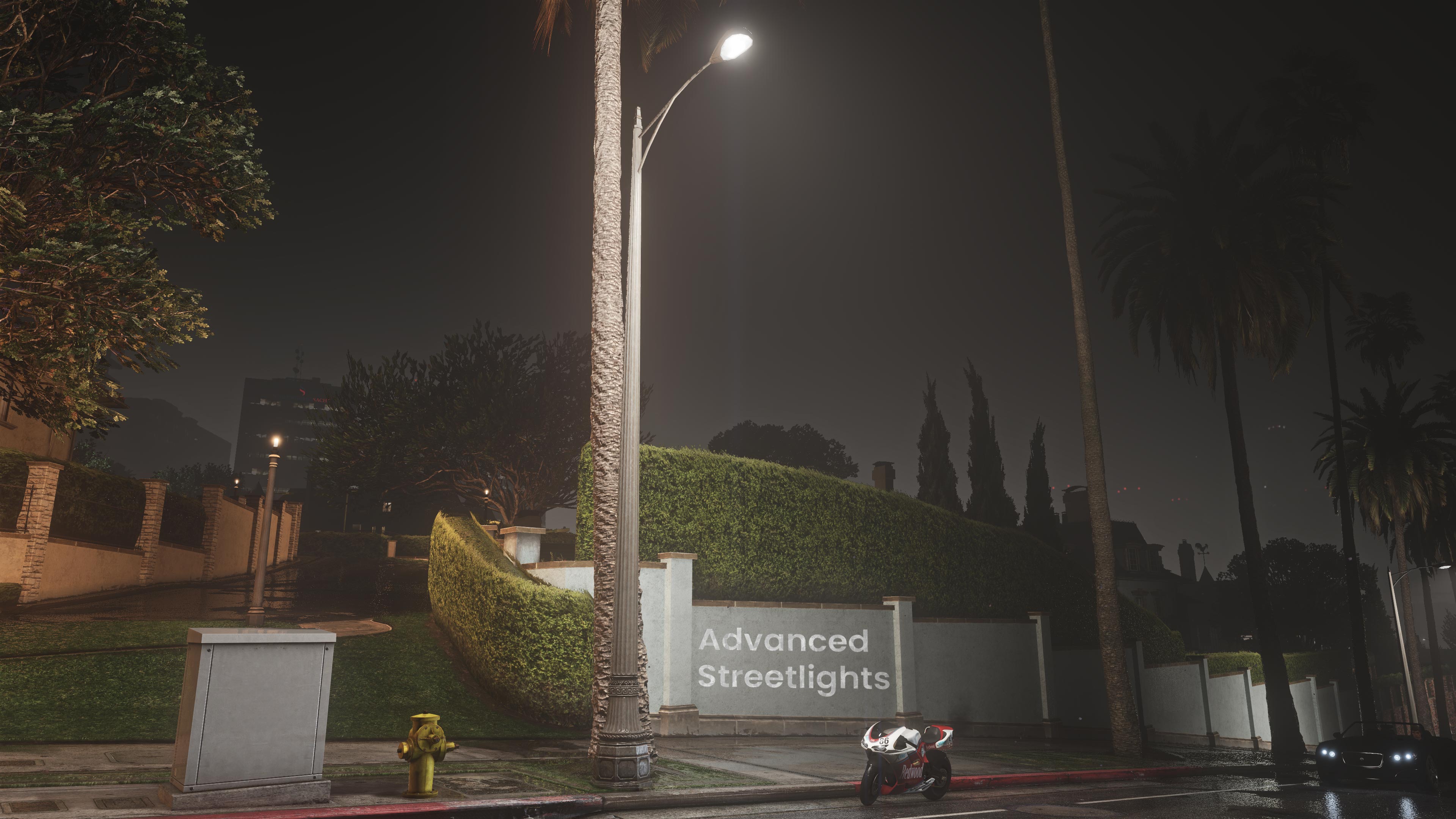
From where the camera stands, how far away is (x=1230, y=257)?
23812 millimetres

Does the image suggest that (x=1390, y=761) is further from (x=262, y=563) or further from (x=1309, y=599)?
(x=1309, y=599)

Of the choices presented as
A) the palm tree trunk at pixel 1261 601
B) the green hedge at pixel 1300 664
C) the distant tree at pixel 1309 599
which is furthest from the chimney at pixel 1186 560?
the palm tree trunk at pixel 1261 601

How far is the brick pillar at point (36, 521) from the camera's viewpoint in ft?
68.7

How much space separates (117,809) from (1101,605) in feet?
54.1

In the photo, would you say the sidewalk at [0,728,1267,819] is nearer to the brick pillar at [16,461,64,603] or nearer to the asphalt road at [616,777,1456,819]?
the asphalt road at [616,777,1456,819]

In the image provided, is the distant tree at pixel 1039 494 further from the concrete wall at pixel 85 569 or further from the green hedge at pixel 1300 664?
the concrete wall at pixel 85 569

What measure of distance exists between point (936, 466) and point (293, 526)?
136 ft

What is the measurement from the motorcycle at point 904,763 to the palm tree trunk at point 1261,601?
14607mm

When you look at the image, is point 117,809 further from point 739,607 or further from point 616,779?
point 739,607

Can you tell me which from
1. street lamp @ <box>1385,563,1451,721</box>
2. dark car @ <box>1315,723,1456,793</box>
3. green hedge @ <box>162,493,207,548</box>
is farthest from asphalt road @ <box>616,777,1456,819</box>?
green hedge @ <box>162,493,207,548</box>

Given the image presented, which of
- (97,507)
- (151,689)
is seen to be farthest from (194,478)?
(151,689)

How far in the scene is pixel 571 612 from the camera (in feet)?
47.8

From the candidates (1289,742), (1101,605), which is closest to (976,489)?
(1289,742)

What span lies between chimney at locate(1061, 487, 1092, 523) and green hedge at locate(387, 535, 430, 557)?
52769 millimetres
